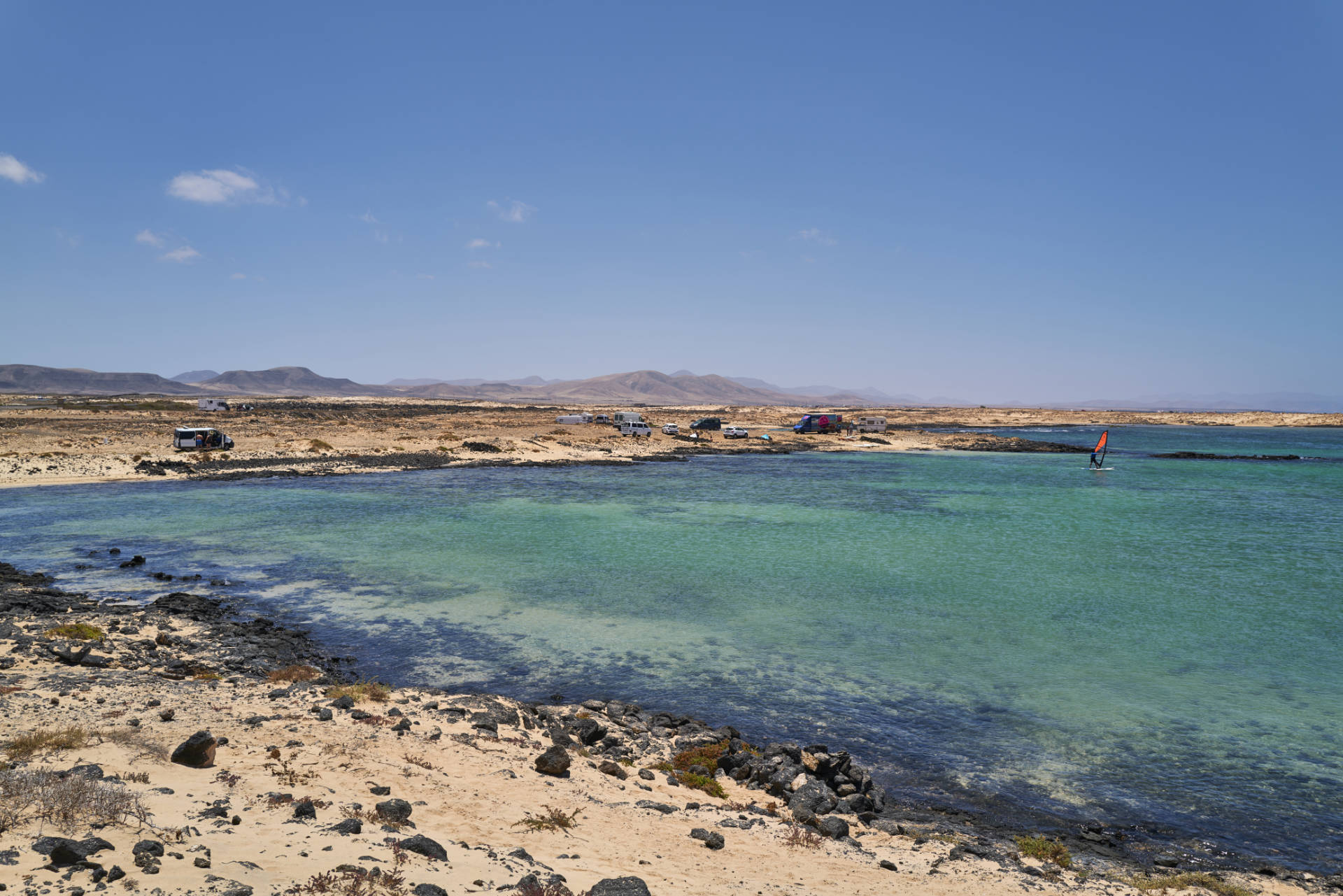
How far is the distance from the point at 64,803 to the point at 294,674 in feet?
24.6

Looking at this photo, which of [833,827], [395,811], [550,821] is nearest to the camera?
[395,811]

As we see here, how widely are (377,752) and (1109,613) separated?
20.5 meters

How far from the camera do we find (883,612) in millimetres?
21422

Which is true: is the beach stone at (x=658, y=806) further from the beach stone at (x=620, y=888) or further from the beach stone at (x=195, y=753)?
the beach stone at (x=195, y=753)

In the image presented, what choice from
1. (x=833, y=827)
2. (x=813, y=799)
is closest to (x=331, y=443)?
(x=813, y=799)

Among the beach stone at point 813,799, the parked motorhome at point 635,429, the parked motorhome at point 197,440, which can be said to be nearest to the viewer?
the beach stone at point 813,799

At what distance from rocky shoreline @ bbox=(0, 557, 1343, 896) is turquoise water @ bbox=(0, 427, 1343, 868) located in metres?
0.81

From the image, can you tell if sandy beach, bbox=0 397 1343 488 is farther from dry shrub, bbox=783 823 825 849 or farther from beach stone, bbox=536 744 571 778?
dry shrub, bbox=783 823 825 849

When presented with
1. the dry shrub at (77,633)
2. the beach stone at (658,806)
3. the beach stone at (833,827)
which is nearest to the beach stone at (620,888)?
the beach stone at (658,806)

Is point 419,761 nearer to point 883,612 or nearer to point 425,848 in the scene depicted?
point 425,848

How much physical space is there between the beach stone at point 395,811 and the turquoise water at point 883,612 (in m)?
6.35

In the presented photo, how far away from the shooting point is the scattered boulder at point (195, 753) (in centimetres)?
936

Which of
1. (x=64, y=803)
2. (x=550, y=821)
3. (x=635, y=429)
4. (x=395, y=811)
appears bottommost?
(x=550, y=821)

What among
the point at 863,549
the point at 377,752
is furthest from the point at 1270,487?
the point at 377,752
